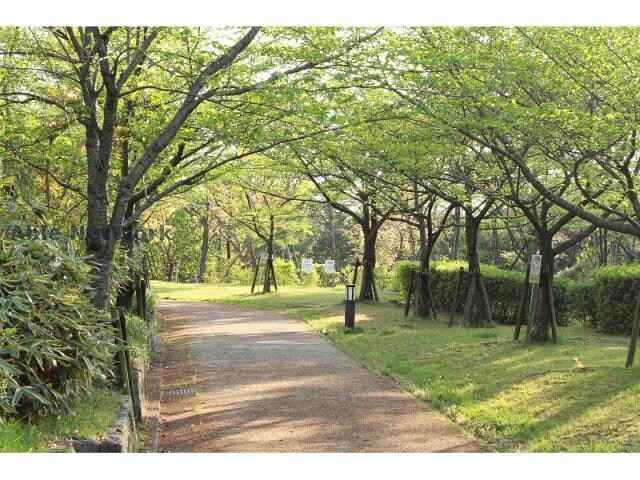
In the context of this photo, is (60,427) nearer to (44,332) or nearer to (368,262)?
(44,332)

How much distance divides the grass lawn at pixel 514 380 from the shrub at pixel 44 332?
3596 mm

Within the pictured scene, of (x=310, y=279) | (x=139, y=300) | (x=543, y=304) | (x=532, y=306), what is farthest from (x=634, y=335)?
(x=310, y=279)

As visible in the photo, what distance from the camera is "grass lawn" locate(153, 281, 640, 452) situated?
23.1 ft

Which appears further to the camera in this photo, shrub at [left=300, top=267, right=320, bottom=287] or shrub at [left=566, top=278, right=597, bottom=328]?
shrub at [left=300, top=267, right=320, bottom=287]

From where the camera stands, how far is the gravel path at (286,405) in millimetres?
7012

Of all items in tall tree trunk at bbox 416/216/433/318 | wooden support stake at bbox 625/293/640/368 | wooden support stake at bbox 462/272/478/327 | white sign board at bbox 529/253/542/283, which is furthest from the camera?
tall tree trunk at bbox 416/216/433/318

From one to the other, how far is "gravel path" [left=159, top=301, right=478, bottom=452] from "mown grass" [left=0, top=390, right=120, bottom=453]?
82 centimetres

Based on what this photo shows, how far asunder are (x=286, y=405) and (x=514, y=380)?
286 centimetres

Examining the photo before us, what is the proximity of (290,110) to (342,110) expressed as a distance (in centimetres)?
154

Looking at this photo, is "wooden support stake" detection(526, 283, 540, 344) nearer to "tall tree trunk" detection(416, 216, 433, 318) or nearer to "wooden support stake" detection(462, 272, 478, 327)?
"wooden support stake" detection(462, 272, 478, 327)

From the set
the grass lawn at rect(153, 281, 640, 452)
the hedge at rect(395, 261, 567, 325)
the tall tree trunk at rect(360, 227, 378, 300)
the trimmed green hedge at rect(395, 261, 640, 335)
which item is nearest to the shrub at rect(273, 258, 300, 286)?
the tall tree trunk at rect(360, 227, 378, 300)

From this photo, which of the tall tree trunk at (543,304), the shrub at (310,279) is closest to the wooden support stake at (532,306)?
the tall tree trunk at (543,304)

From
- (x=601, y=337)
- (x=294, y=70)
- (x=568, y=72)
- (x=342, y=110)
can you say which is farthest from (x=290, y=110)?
(x=601, y=337)

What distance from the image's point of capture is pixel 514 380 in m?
9.48
